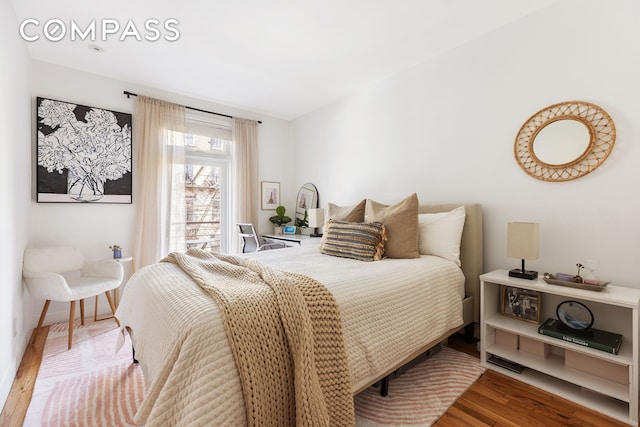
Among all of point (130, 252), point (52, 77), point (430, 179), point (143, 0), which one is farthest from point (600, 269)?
point (52, 77)

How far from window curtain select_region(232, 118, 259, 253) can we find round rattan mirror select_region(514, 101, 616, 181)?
10.3 ft

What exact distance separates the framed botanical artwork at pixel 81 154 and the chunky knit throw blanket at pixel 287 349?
8.23ft

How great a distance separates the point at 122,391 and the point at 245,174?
9.29 ft

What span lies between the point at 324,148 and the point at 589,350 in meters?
3.30

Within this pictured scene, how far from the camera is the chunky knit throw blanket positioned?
3.36ft

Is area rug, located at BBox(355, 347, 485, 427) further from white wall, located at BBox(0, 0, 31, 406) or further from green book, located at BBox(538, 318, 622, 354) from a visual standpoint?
white wall, located at BBox(0, 0, 31, 406)

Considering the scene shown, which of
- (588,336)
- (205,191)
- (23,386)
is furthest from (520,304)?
(205,191)

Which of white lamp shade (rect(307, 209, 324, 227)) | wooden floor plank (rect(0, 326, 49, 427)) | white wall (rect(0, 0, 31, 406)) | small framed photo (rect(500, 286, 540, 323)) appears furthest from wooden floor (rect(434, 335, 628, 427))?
white wall (rect(0, 0, 31, 406))

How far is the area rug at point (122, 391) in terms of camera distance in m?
1.55

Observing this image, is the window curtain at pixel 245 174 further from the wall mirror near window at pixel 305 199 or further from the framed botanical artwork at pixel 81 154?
the framed botanical artwork at pixel 81 154

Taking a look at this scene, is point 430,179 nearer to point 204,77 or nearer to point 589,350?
point 589,350

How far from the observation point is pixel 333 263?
2.09 metres

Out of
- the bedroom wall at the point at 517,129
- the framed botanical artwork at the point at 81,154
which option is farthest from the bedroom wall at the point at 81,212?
the bedroom wall at the point at 517,129

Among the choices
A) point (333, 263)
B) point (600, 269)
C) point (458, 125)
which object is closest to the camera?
point (600, 269)
